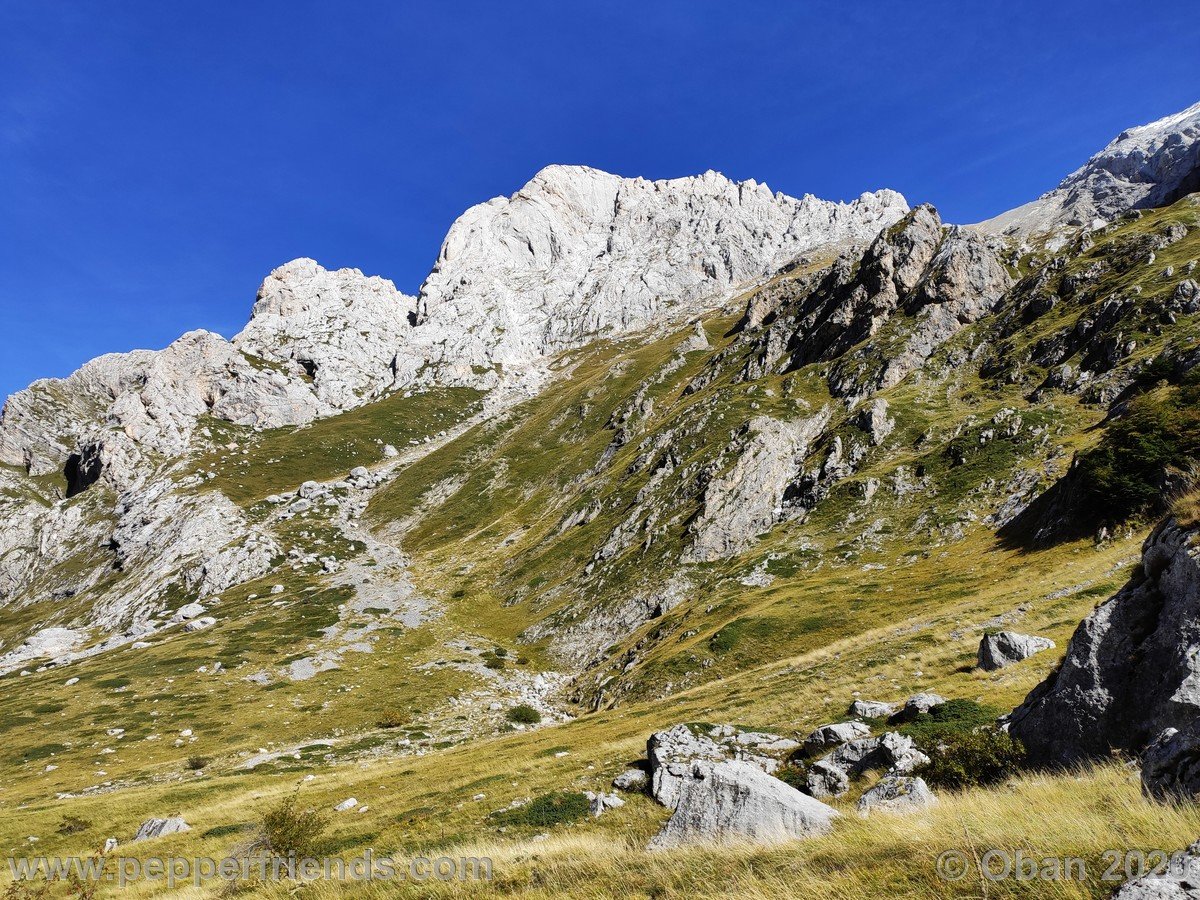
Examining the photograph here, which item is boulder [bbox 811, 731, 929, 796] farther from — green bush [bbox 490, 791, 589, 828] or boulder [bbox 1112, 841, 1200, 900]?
boulder [bbox 1112, 841, 1200, 900]

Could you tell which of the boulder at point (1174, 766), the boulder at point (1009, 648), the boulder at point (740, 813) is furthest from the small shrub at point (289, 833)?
the boulder at point (1009, 648)

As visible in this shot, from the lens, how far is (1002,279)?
96.8 meters

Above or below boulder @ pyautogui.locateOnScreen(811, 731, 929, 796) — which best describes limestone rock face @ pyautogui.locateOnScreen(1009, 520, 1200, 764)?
above

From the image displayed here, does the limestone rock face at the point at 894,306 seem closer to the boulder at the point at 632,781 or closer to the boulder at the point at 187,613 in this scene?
the boulder at the point at 632,781

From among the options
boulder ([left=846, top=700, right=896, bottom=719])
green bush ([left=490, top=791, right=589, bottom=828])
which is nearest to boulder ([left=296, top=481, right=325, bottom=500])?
green bush ([left=490, top=791, right=589, bottom=828])

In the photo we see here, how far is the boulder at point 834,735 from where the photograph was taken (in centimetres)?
1848

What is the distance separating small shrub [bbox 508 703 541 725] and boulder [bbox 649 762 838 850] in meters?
41.1

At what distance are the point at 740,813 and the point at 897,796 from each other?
373cm

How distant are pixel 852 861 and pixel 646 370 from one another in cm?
18515

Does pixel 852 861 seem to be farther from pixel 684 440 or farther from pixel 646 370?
pixel 646 370

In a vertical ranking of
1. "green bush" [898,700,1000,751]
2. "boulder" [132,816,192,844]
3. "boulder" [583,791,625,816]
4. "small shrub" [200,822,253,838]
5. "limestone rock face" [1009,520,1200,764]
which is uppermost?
"limestone rock face" [1009,520,1200,764]

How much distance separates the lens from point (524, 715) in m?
50.9

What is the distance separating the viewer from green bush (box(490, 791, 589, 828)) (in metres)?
18.6

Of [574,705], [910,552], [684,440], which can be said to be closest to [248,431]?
[684,440]
